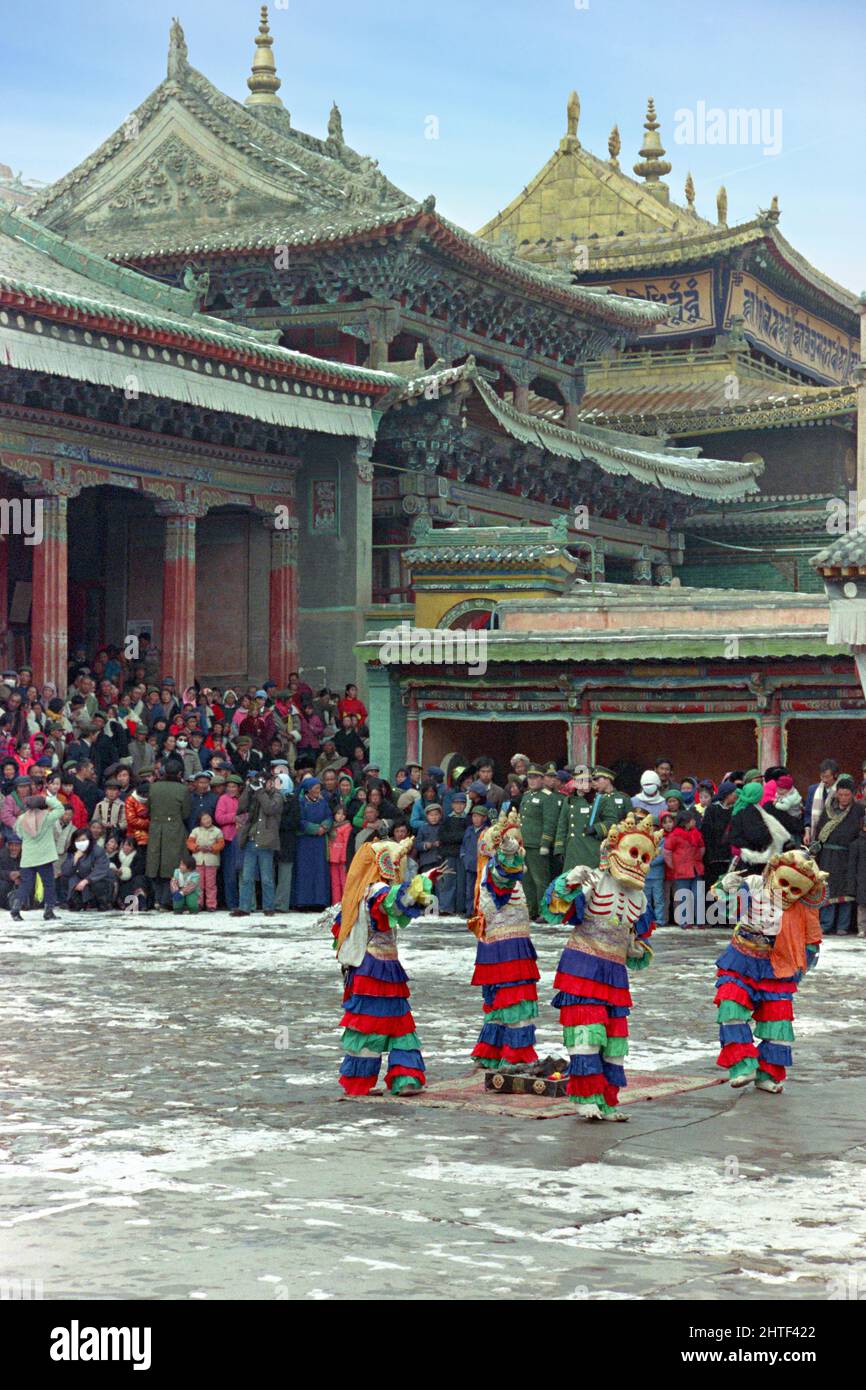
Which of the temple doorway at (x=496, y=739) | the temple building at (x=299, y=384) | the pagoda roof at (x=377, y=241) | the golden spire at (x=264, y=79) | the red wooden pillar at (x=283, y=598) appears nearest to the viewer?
the temple doorway at (x=496, y=739)

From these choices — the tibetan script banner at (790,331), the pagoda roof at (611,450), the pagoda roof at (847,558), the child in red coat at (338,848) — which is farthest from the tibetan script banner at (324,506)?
the tibetan script banner at (790,331)

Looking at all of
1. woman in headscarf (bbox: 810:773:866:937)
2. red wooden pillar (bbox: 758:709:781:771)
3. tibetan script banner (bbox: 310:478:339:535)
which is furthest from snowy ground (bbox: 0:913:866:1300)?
tibetan script banner (bbox: 310:478:339:535)

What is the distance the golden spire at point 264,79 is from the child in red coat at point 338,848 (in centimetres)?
2221

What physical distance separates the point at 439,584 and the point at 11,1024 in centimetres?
1560

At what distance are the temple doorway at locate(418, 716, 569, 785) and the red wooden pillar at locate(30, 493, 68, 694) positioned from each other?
15.7 feet

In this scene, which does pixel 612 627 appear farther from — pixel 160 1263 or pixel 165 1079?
pixel 160 1263

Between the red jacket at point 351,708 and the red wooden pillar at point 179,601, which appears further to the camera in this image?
the red wooden pillar at point 179,601

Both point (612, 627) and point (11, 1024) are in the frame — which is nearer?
point (11, 1024)

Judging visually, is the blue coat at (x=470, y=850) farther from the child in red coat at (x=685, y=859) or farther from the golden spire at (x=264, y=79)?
the golden spire at (x=264, y=79)

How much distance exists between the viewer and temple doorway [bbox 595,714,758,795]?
82.3 feet

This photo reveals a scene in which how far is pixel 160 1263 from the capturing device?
680 cm

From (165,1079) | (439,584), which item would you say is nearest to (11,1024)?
(165,1079)

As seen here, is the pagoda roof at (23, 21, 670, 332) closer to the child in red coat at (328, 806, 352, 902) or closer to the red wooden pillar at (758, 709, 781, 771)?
the red wooden pillar at (758, 709, 781, 771)

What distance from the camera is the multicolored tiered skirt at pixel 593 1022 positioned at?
388 inches
